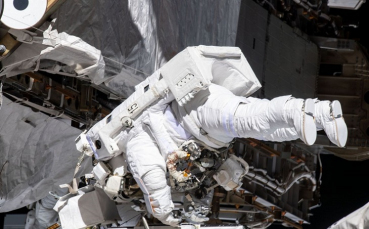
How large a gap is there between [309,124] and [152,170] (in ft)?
3.54

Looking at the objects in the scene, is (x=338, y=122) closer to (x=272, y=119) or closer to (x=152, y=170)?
(x=272, y=119)

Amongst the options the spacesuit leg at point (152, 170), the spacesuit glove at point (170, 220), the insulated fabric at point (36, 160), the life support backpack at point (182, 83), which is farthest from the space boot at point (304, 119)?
the insulated fabric at point (36, 160)

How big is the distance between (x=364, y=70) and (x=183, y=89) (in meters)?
4.02

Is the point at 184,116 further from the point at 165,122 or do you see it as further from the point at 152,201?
the point at 152,201

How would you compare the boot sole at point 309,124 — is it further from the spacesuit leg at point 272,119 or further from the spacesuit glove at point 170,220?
the spacesuit glove at point 170,220

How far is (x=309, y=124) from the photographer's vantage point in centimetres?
521

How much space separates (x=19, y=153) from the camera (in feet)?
25.0

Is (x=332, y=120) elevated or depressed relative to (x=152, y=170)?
elevated

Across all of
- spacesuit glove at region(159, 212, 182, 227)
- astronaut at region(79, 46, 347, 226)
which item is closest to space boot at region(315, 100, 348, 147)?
astronaut at region(79, 46, 347, 226)

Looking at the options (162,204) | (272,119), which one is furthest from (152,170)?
(272,119)

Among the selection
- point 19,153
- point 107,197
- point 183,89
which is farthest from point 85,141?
point 19,153

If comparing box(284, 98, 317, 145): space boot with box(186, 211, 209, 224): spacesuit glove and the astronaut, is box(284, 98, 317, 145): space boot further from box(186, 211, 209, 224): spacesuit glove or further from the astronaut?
box(186, 211, 209, 224): spacesuit glove

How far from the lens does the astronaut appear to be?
5520 mm

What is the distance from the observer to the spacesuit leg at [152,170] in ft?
19.1
